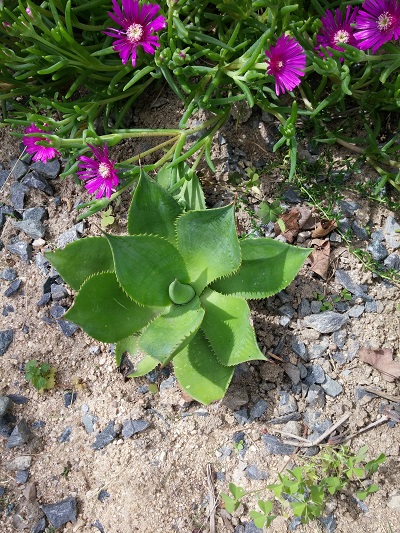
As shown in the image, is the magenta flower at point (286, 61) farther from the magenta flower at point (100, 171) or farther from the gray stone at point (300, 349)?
the gray stone at point (300, 349)

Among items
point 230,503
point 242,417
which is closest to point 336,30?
point 242,417

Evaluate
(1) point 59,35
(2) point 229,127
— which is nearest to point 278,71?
(2) point 229,127

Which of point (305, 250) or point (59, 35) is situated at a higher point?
point (59, 35)

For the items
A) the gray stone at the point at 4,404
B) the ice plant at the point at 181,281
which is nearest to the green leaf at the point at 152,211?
the ice plant at the point at 181,281

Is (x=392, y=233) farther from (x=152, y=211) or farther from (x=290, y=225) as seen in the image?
(x=152, y=211)

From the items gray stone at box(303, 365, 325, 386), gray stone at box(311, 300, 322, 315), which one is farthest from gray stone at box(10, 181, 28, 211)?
gray stone at box(303, 365, 325, 386)

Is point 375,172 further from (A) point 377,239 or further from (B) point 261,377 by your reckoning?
(B) point 261,377
